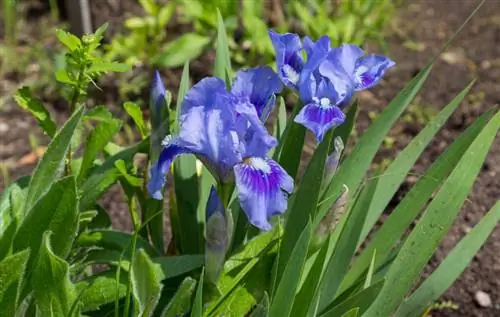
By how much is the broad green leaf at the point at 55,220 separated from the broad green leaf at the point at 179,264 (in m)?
0.17

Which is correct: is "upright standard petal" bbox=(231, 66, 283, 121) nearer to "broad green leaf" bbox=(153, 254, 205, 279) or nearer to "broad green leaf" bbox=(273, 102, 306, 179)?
"broad green leaf" bbox=(273, 102, 306, 179)

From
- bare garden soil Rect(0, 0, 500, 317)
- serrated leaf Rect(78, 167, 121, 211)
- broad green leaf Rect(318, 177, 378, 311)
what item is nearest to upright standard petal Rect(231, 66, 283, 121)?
broad green leaf Rect(318, 177, 378, 311)

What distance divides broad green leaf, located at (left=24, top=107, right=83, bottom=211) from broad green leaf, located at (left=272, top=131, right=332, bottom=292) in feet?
1.40

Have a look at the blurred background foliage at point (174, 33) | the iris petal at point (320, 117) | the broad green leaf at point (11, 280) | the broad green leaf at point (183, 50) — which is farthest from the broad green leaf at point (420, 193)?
the broad green leaf at point (183, 50)

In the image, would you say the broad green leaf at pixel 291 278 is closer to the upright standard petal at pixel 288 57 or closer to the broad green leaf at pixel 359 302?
the broad green leaf at pixel 359 302

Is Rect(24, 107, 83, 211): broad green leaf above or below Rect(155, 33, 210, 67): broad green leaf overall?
above

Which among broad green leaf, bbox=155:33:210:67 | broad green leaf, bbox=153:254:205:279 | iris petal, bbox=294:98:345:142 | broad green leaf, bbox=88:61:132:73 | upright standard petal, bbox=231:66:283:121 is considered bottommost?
broad green leaf, bbox=155:33:210:67

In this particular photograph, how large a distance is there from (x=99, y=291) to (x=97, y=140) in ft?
1.03

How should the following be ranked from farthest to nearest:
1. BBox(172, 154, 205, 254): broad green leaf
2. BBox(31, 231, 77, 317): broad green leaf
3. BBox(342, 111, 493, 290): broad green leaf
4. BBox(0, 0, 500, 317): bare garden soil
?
BBox(0, 0, 500, 317): bare garden soil → BBox(172, 154, 205, 254): broad green leaf → BBox(342, 111, 493, 290): broad green leaf → BBox(31, 231, 77, 317): broad green leaf

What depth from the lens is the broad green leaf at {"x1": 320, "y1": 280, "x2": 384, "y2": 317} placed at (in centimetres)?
149

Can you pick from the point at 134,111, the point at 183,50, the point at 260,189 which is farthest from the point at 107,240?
the point at 183,50

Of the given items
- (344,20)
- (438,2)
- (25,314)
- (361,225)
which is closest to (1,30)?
(344,20)

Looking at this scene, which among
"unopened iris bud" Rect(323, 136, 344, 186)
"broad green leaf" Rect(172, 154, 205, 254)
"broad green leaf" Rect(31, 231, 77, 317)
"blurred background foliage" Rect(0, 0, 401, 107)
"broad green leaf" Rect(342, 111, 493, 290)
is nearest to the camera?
"broad green leaf" Rect(31, 231, 77, 317)

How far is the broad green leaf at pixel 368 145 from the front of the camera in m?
1.71
